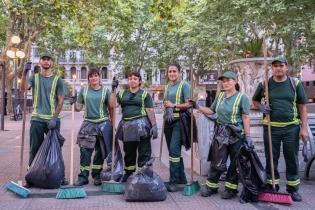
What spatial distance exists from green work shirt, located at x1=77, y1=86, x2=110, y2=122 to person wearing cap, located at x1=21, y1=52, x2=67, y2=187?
34 centimetres

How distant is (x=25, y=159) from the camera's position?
35.8 feet

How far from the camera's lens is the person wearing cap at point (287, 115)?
6645mm

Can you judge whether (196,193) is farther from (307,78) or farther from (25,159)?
(307,78)

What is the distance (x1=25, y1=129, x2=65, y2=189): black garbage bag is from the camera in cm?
729

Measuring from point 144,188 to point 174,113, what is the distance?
1.23 meters

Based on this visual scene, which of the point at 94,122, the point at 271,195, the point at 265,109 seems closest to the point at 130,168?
the point at 94,122

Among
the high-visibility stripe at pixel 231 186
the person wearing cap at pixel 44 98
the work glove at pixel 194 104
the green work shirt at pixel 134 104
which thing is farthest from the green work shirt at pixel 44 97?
the high-visibility stripe at pixel 231 186

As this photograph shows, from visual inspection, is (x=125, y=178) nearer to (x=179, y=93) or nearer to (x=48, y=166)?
(x=48, y=166)

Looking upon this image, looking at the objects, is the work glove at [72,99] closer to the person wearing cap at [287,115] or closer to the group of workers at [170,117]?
the group of workers at [170,117]

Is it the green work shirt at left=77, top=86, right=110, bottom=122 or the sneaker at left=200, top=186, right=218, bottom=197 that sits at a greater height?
the green work shirt at left=77, top=86, right=110, bottom=122

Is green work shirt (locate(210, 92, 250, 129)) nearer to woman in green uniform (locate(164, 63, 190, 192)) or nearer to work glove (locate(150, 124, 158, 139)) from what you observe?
woman in green uniform (locate(164, 63, 190, 192))

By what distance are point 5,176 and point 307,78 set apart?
5608 centimetres

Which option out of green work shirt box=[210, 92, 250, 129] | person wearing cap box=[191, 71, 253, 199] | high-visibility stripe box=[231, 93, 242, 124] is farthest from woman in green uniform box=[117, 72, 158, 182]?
high-visibility stripe box=[231, 93, 242, 124]

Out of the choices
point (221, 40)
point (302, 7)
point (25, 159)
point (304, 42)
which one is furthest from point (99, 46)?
point (25, 159)
